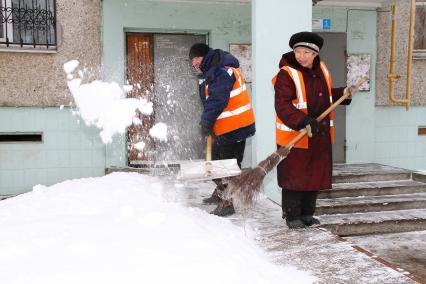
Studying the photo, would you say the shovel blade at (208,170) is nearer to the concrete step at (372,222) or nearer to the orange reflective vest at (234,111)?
the orange reflective vest at (234,111)

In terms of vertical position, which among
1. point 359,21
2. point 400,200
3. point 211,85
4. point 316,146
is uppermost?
point 359,21

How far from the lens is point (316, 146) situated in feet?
12.2

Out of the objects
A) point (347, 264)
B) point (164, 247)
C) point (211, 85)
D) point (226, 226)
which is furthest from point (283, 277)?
point (211, 85)

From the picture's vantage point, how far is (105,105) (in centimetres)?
706

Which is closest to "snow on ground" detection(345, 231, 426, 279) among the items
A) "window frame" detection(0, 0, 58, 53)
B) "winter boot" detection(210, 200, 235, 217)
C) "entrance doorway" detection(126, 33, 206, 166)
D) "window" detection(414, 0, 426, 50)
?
"winter boot" detection(210, 200, 235, 217)

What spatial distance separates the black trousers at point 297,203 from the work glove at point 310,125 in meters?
0.66

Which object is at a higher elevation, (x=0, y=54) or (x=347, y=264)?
(x=0, y=54)

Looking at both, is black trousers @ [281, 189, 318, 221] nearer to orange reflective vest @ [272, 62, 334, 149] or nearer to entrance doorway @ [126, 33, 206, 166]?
orange reflective vest @ [272, 62, 334, 149]

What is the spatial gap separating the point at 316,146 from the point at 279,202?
1392 millimetres

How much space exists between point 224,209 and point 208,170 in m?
0.70

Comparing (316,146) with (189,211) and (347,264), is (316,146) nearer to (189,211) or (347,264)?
(347,264)

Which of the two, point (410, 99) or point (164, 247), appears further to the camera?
point (410, 99)

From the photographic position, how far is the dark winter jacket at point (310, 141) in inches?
144

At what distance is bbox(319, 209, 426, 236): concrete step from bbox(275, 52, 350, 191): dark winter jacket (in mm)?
819
